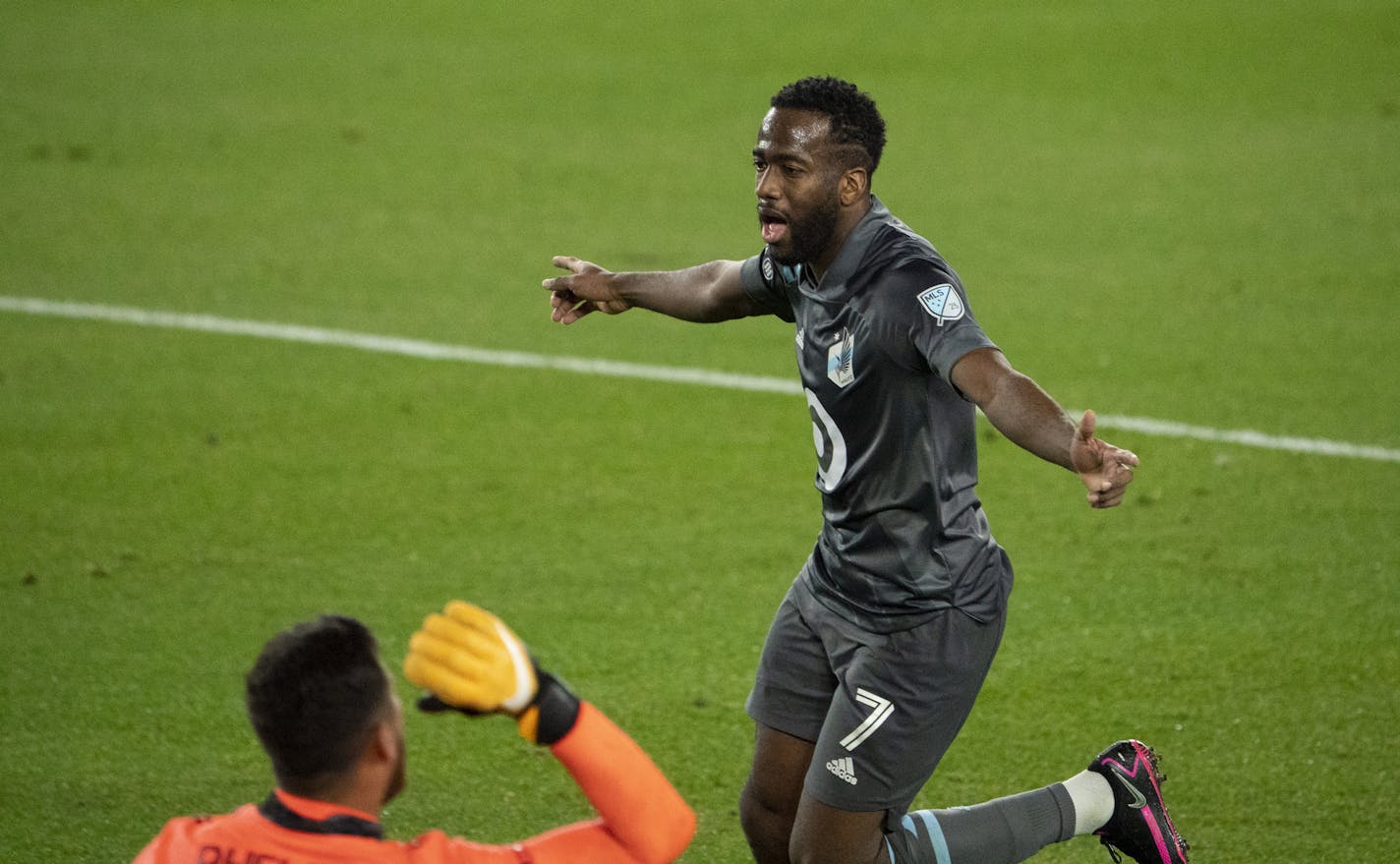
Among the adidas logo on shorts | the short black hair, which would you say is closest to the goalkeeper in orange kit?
the adidas logo on shorts

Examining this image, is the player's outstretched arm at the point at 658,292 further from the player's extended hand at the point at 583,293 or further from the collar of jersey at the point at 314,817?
the collar of jersey at the point at 314,817

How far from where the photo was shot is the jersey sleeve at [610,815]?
3.64 metres

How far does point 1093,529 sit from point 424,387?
399 cm

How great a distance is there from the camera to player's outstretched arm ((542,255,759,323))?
5.50 meters

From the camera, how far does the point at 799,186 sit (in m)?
4.84

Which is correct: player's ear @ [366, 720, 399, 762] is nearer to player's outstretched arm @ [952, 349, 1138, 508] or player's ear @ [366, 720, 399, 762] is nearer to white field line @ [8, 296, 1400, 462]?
player's outstretched arm @ [952, 349, 1138, 508]

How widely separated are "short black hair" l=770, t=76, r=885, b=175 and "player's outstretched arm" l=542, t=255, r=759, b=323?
0.71 m

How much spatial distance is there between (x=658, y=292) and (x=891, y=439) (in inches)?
49.1

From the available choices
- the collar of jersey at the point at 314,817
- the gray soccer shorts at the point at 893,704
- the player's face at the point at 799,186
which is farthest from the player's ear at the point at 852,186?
the collar of jersey at the point at 314,817

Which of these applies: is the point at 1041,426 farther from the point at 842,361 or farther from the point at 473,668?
the point at 473,668

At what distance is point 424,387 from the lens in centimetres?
1022

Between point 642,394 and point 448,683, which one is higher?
point 448,683

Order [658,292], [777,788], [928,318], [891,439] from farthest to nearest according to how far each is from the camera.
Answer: [658,292]
[777,788]
[891,439]
[928,318]

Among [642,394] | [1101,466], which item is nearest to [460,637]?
[1101,466]
